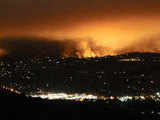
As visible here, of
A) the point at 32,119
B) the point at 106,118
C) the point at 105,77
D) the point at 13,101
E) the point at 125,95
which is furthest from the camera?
the point at 105,77

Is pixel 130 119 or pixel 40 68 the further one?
pixel 40 68

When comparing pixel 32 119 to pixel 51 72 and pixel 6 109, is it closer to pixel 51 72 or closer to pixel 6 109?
pixel 6 109

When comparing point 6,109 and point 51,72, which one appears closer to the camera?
point 6,109

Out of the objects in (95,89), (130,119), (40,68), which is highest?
(40,68)

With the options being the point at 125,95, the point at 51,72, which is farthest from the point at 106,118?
the point at 51,72

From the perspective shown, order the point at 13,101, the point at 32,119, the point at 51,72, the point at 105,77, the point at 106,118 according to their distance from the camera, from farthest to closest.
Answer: the point at 51,72 → the point at 105,77 → the point at 106,118 → the point at 13,101 → the point at 32,119

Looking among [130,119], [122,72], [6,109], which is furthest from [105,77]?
[6,109]

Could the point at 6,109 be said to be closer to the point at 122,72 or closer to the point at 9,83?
the point at 9,83

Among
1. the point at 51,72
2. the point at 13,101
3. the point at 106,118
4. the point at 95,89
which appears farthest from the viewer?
the point at 51,72

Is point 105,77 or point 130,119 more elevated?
point 105,77
